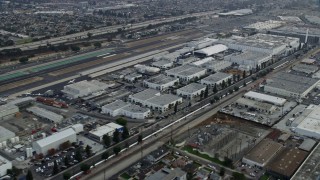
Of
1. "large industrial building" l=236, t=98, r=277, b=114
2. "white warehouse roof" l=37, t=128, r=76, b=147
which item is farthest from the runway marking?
"large industrial building" l=236, t=98, r=277, b=114

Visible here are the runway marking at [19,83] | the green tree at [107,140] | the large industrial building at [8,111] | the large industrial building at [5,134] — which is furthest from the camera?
the runway marking at [19,83]

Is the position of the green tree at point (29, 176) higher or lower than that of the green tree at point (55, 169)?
higher

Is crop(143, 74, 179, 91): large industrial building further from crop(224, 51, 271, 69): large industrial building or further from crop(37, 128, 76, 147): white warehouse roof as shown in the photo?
crop(37, 128, 76, 147): white warehouse roof

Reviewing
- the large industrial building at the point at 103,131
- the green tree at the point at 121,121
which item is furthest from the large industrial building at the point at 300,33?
the large industrial building at the point at 103,131

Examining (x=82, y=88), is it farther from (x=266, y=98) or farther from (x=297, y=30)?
(x=297, y=30)

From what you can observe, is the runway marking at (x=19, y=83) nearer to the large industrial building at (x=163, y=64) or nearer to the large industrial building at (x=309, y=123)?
the large industrial building at (x=163, y=64)

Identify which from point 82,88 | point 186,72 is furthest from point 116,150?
point 186,72
